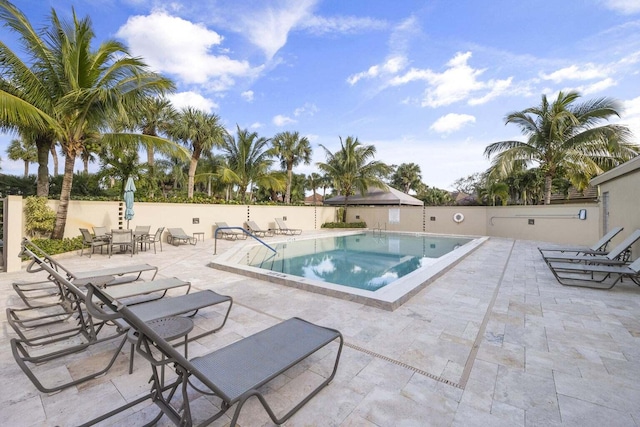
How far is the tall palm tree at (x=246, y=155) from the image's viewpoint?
57.7ft

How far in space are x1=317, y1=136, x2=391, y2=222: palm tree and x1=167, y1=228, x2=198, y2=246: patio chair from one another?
10.9 m

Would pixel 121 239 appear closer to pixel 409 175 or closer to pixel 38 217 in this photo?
pixel 38 217

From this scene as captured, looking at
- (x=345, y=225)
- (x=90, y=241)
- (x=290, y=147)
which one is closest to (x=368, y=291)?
(x=90, y=241)

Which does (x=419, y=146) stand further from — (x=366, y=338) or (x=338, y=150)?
(x=366, y=338)

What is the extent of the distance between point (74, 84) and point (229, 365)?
32.1 ft

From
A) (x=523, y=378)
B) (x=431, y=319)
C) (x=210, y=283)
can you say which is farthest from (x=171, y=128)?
(x=523, y=378)

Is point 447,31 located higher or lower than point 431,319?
higher

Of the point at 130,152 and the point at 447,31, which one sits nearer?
the point at 447,31

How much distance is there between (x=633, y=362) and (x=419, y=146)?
63.8 ft

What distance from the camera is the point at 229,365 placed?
2086mm

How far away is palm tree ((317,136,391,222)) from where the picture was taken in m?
19.8

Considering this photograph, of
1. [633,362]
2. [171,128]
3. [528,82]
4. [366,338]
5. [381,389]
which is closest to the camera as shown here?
[381,389]

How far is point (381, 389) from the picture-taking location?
7.89 feet

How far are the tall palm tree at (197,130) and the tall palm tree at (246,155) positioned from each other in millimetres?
848
